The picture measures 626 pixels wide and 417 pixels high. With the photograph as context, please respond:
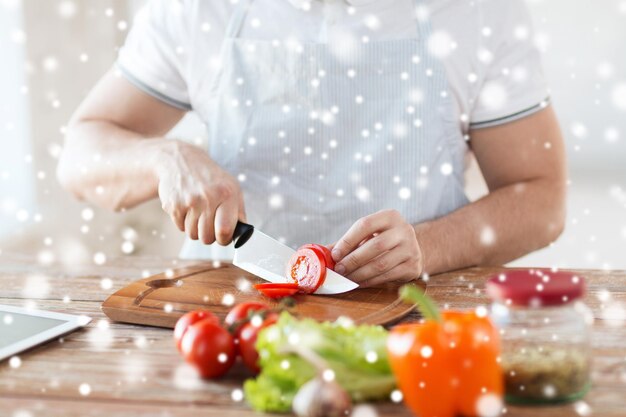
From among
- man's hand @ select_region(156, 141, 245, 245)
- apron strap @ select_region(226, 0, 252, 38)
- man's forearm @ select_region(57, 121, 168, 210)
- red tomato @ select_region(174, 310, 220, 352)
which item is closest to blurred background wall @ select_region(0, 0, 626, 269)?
man's forearm @ select_region(57, 121, 168, 210)

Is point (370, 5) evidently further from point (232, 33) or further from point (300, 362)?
point (300, 362)

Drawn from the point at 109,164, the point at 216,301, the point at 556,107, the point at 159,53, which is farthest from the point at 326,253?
the point at 556,107

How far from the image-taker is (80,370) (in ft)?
3.02

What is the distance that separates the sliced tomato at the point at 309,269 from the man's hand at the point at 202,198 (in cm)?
12

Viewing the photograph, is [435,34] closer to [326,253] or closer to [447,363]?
[326,253]

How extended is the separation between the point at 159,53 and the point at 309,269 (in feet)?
2.35

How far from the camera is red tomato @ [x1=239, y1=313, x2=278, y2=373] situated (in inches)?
34.0

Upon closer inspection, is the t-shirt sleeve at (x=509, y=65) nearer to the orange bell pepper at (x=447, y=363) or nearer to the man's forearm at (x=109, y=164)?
the man's forearm at (x=109, y=164)

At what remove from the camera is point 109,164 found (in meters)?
1.60

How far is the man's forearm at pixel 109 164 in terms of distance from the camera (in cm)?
152

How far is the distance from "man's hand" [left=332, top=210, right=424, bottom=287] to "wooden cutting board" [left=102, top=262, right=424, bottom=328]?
0.02m

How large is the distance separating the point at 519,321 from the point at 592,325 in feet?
1.10

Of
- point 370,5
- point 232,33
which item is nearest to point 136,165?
point 232,33

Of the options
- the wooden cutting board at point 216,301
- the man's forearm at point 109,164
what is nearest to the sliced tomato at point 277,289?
the wooden cutting board at point 216,301
